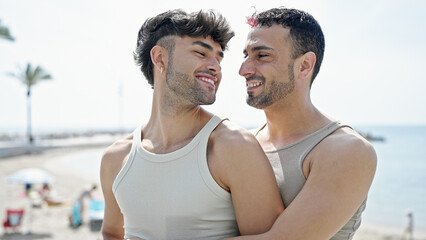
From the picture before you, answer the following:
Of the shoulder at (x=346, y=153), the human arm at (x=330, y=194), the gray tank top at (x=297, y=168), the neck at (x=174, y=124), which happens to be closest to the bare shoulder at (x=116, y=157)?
the neck at (x=174, y=124)

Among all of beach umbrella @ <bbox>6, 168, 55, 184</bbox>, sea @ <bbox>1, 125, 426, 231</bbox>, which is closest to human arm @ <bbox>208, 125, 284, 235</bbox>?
beach umbrella @ <bbox>6, 168, 55, 184</bbox>

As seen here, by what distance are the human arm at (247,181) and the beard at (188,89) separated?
13.8 inches

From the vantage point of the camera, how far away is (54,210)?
16.0 meters

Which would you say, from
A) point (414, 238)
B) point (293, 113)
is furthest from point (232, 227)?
point (414, 238)

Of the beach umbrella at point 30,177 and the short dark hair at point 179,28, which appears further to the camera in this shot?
the beach umbrella at point 30,177

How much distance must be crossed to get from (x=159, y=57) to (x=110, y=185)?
3.30 feet

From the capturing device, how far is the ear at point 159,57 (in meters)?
2.99

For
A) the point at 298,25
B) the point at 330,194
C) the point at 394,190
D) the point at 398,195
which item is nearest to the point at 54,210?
the point at 298,25

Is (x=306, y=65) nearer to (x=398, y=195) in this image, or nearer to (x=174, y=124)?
(x=174, y=124)

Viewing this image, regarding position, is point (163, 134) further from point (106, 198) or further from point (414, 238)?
point (414, 238)

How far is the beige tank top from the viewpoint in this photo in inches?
100

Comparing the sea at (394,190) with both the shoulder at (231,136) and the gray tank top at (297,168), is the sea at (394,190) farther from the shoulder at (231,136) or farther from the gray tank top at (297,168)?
the shoulder at (231,136)

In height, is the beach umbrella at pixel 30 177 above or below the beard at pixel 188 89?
below

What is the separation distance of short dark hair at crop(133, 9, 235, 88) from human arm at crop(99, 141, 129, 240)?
2.22 ft
